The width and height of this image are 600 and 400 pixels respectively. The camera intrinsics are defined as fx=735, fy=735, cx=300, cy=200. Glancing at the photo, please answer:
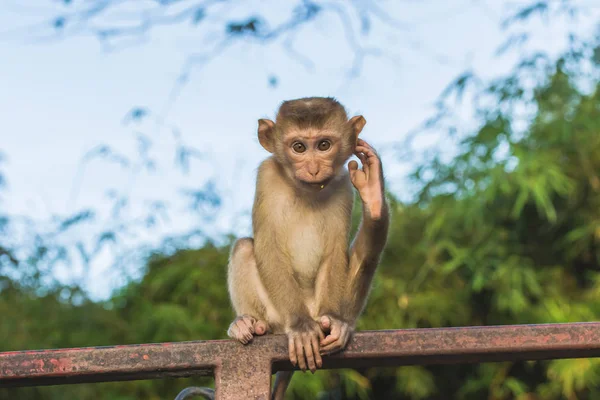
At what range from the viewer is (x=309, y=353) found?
2.76 meters

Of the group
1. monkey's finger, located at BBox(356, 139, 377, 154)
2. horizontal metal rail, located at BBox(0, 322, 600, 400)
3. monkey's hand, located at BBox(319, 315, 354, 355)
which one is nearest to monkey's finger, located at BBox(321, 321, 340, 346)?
monkey's hand, located at BBox(319, 315, 354, 355)

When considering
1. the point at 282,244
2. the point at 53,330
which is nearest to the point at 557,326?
the point at 282,244

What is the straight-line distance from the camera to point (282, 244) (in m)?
3.71

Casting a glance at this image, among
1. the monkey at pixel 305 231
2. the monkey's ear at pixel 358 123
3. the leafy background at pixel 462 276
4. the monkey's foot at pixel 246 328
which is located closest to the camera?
the monkey's foot at pixel 246 328

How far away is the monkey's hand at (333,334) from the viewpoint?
2.72 m

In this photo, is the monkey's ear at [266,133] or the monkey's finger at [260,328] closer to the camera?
the monkey's finger at [260,328]

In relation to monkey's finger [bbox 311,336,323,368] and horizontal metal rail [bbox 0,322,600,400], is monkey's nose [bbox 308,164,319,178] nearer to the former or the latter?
monkey's finger [bbox 311,336,323,368]

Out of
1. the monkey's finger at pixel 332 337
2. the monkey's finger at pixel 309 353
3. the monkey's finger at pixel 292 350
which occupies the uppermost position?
the monkey's finger at pixel 332 337

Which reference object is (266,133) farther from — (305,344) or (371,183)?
(305,344)

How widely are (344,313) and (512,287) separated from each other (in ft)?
9.62

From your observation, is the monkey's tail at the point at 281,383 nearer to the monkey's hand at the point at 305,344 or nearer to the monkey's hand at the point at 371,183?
the monkey's hand at the point at 305,344

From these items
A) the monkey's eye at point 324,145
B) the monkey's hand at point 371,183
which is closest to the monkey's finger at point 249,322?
the monkey's hand at point 371,183

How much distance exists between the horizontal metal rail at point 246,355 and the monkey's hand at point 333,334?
430 mm

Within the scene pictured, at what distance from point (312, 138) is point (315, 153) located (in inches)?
3.3
